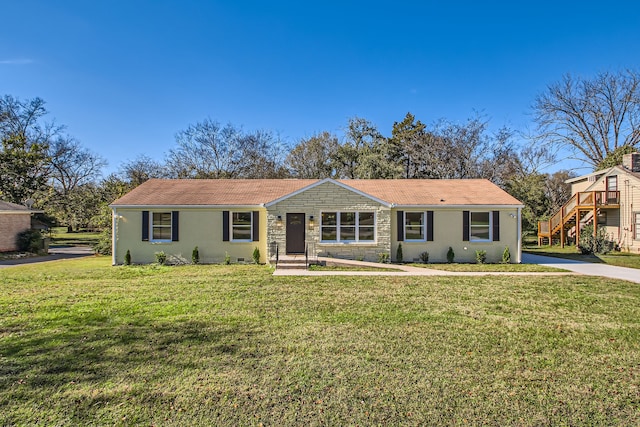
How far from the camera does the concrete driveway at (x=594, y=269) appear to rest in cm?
1197

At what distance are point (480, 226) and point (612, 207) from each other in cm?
1134

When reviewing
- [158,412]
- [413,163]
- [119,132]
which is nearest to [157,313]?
[158,412]

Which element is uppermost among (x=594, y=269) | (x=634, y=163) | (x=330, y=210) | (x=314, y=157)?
(x=314, y=157)

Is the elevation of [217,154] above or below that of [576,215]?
above

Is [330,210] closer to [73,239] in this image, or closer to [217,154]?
[217,154]

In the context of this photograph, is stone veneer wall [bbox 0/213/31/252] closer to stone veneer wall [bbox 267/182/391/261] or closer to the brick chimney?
stone veneer wall [bbox 267/182/391/261]

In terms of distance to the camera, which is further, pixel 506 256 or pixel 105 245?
pixel 105 245

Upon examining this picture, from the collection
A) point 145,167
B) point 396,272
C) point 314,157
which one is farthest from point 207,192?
point 145,167

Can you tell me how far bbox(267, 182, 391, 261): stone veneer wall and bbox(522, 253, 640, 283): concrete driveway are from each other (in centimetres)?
698

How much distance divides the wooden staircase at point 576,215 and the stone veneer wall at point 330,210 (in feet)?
45.4

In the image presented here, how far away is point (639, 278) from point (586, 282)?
2454 millimetres

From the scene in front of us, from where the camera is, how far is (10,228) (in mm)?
19859

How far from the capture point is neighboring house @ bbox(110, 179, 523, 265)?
49.2 ft

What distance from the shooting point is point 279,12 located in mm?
13484
